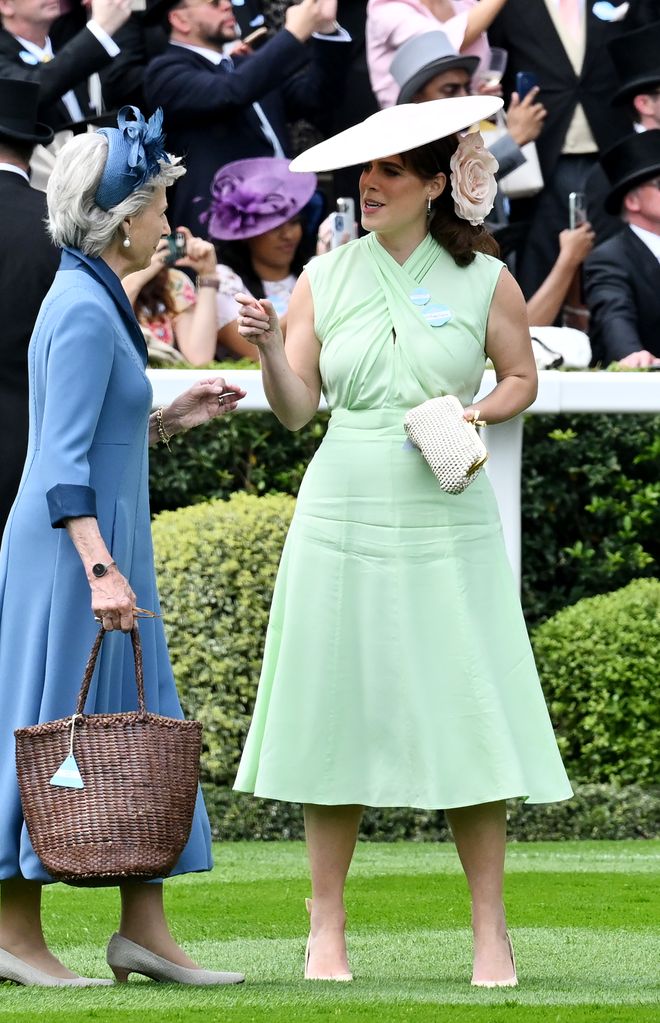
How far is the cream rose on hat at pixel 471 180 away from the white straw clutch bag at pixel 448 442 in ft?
1.68

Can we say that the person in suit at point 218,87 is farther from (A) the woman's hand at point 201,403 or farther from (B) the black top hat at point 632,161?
(A) the woman's hand at point 201,403

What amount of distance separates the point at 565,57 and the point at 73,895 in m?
5.11

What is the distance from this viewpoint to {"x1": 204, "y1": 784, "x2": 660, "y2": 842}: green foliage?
23.8ft

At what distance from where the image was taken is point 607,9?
357 inches

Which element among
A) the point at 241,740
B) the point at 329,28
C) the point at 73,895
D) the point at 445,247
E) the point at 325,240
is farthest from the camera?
the point at 329,28

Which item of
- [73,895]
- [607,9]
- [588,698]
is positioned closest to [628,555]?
[588,698]

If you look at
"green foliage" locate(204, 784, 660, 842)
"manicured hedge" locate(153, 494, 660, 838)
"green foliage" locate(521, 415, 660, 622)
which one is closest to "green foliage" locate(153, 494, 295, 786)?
"manicured hedge" locate(153, 494, 660, 838)

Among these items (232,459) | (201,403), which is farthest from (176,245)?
(201,403)

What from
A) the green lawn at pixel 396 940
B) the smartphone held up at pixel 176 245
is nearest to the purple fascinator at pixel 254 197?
the smartphone held up at pixel 176 245

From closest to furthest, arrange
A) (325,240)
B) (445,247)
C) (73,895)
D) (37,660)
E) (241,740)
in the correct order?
(37,660)
(445,247)
(73,895)
(241,740)
(325,240)

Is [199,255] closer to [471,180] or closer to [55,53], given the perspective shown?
[55,53]

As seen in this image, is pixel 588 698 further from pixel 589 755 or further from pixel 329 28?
pixel 329 28

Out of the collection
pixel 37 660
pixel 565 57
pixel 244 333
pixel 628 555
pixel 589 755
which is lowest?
pixel 589 755

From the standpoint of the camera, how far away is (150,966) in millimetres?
4121
